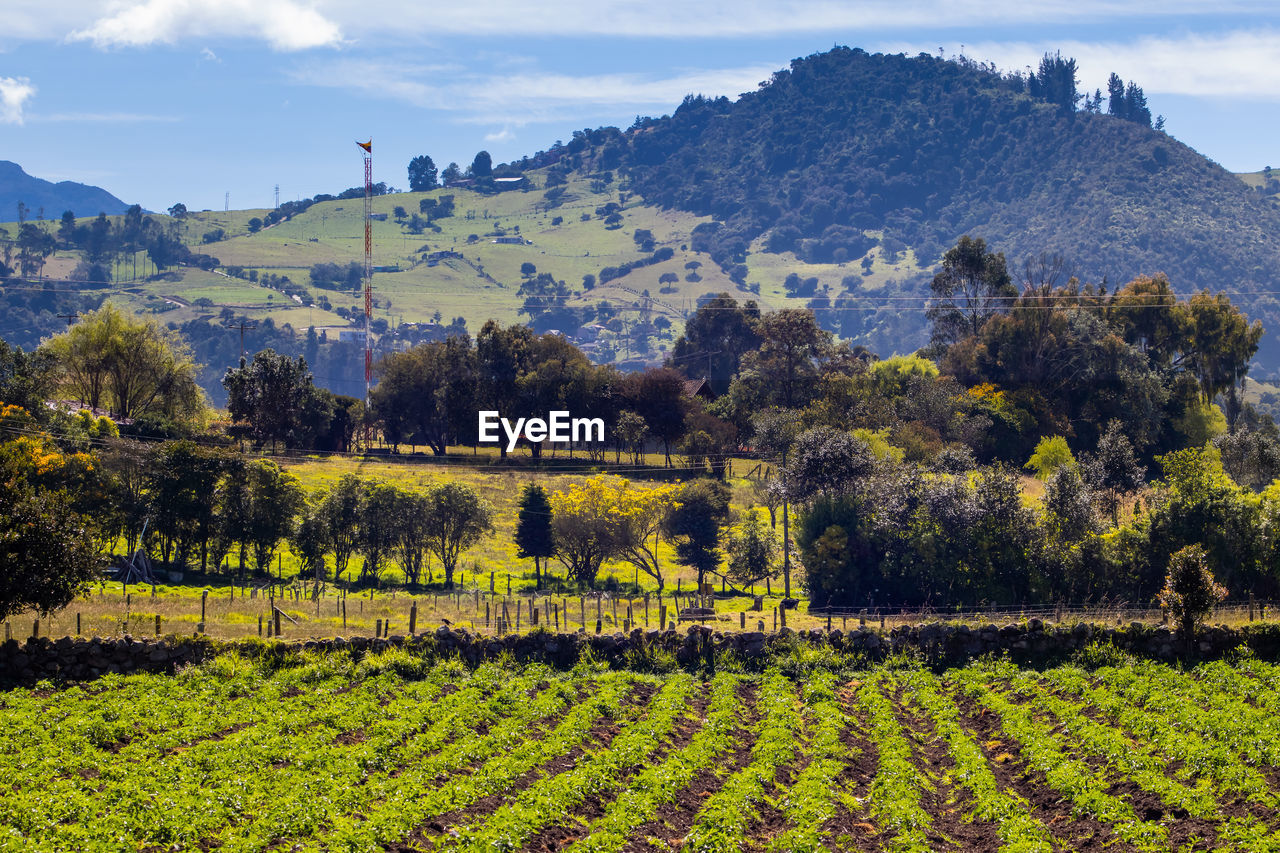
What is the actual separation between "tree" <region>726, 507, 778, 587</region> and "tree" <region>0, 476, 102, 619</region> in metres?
42.5

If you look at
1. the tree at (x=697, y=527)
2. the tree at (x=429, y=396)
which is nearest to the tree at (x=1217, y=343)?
the tree at (x=697, y=527)

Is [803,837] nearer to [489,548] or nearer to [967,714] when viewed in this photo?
[967,714]

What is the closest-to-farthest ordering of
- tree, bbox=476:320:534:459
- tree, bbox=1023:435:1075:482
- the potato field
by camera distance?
1. the potato field
2. tree, bbox=1023:435:1075:482
3. tree, bbox=476:320:534:459

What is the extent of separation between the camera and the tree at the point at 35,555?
38.0m

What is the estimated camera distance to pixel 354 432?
5032 inches

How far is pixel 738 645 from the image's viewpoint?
→ 4256 centimetres

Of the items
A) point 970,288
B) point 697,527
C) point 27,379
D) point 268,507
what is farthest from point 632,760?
point 970,288

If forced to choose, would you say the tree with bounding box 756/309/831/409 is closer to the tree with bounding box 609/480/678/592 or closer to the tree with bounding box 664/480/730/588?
the tree with bounding box 664/480/730/588

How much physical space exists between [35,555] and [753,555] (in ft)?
147

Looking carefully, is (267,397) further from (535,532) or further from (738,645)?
(738,645)

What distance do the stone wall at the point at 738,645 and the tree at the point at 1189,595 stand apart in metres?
0.60

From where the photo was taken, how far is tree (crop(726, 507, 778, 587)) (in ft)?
242

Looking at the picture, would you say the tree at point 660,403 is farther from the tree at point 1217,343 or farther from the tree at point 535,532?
the tree at point 1217,343

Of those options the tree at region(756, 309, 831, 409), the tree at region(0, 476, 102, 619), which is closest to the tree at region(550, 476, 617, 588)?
the tree at region(0, 476, 102, 619)
